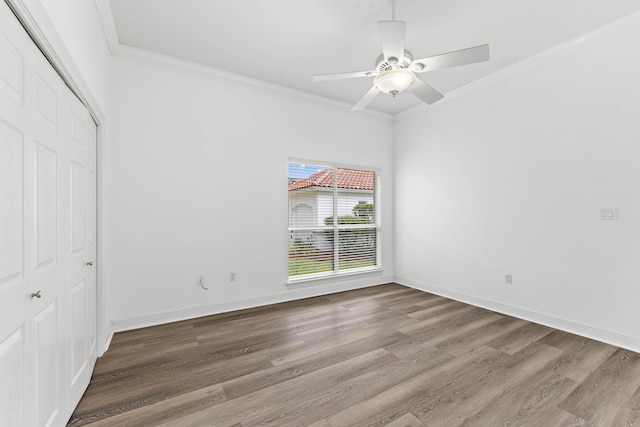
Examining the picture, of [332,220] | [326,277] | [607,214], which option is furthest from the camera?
[332,220]

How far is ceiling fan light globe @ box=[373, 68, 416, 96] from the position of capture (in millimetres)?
2148

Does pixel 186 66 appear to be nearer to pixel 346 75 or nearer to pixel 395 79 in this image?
pixel 346 75

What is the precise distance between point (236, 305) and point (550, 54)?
15.2ft

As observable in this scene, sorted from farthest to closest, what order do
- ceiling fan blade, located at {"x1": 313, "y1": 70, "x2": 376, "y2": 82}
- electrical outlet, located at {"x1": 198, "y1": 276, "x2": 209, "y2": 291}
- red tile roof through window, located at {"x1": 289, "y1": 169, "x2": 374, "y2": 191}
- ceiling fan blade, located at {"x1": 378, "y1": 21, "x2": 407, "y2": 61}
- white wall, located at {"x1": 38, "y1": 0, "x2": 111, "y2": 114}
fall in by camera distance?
1. red tile roof through window, located at {"x1": 289, "y1": 169, "x2": 374, "y2": 191}
2. electrical outlet, located at {"x1": 198, "y1": 276, "x2": 209, "y2": 291}
3. ceiling fan blade, located at {"x1": 313, "y1": 70, "x2": 376, "y2": 82}
4. ceiling fan blade, located at {"x1": 378, "y1": 21, "x2": 407, "y2": 61}
5. white wall, located at {"x1": 38, "y1": 0, "x2": 111, "y2": 114}

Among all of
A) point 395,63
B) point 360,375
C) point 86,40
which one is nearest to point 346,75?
point 395,63

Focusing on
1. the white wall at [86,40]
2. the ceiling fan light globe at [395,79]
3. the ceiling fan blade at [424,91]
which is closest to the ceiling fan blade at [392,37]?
the ceiling fan light globe at [395,79]

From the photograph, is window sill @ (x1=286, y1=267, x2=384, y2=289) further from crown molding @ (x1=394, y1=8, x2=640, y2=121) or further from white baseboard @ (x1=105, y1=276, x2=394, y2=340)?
crown molding @ (x1=394, y1=8, x2=640, y2=121)

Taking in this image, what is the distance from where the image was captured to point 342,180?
15.1 ft

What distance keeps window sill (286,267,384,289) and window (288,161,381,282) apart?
0.06 ft

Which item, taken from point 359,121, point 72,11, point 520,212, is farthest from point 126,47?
point 520,212

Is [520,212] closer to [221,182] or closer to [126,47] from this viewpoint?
[221,182]

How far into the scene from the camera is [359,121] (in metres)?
4.73

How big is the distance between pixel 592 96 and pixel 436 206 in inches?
83.0

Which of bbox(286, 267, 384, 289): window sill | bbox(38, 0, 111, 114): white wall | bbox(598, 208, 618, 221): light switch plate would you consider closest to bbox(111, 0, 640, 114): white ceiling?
bbox(38, 0, 111, 114): white wall
